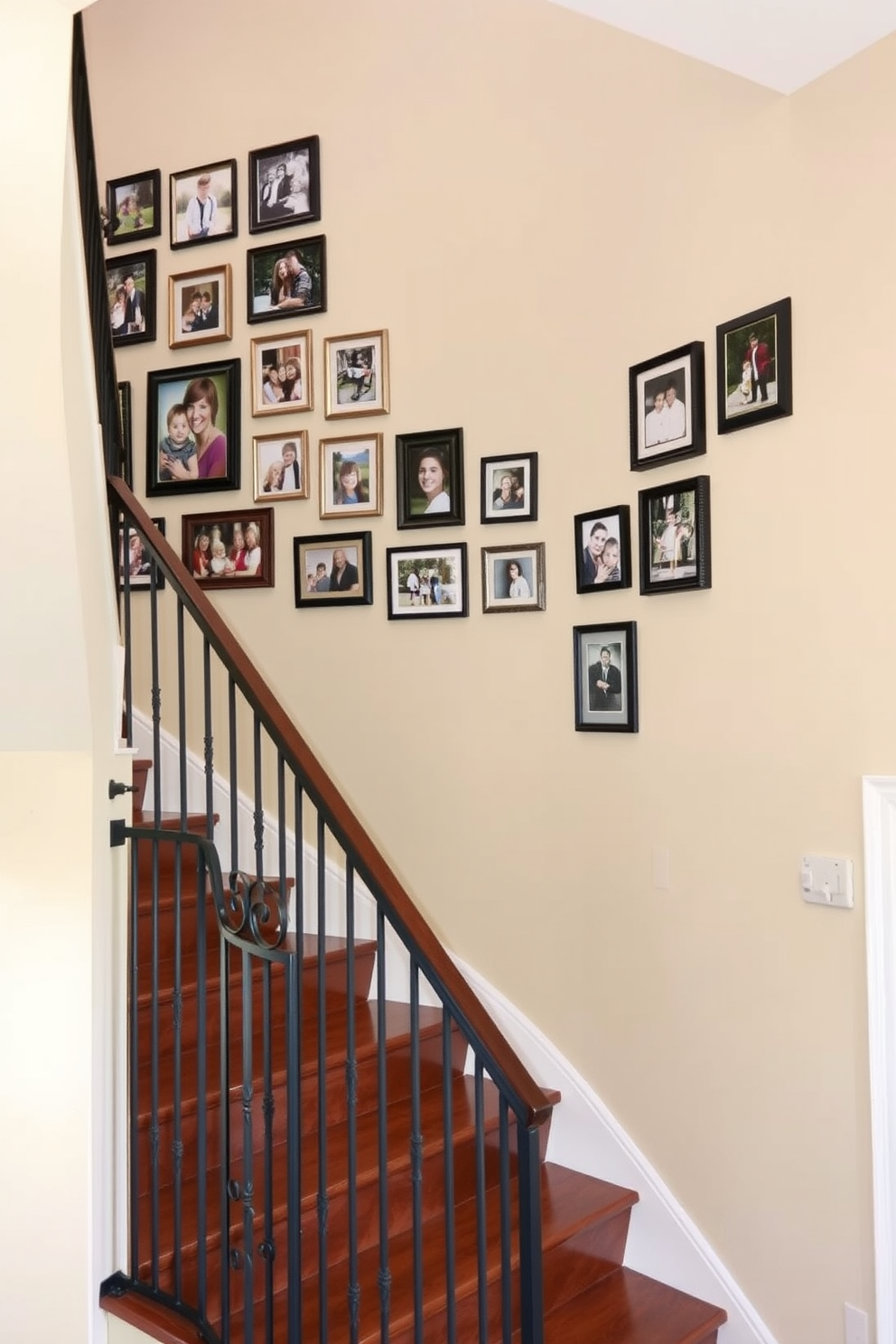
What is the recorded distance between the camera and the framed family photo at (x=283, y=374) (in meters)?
3.64

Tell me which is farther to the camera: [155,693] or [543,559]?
[543,559]

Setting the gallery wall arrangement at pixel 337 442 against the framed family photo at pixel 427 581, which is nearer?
the gallery wall arrangement at pixel 337 442

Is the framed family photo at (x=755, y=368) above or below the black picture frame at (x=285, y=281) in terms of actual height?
below

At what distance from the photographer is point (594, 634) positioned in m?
2.99

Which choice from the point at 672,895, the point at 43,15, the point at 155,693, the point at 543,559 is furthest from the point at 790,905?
the point at 43,15

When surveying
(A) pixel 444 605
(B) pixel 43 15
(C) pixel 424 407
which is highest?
(B) pixel 43 15

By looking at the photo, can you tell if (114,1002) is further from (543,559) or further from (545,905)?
(543,559)

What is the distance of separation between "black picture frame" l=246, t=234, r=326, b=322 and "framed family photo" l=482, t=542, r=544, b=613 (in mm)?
1111

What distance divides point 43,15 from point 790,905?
230cm

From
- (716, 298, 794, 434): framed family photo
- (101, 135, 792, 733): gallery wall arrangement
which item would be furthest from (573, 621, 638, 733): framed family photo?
(716, 298, 794, 434): framed family photo

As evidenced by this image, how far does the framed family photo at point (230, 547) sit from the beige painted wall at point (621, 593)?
70 mm

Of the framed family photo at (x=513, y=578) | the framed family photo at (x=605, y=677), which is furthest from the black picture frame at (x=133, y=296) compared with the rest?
the framed family photo at (x=605, y=677)

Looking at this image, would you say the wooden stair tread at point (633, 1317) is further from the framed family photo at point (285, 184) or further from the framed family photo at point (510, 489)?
the framed family photo at point (285, 184)

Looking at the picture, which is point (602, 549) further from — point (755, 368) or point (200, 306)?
point (200, 306)
